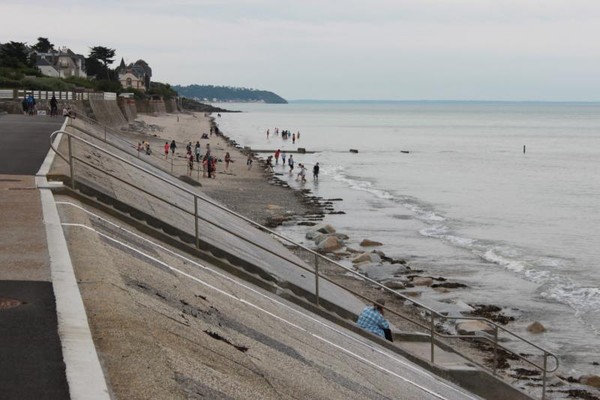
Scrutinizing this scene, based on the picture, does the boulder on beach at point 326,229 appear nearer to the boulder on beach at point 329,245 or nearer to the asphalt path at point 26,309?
the boulder on beach at point 329,245

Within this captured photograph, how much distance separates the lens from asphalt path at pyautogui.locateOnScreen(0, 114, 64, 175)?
17.2 metres

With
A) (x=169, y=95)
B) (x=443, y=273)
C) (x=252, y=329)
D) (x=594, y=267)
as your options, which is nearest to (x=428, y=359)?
(x=252, y=329)

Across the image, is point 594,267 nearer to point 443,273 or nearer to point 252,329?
point 443,273

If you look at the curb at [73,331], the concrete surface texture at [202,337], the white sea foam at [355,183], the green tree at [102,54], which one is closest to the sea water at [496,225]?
the white sea foam at [355,183]

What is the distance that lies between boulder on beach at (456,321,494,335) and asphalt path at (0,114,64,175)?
960cm

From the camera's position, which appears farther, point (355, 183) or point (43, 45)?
point (43, 45)

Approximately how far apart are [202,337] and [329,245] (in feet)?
74.4

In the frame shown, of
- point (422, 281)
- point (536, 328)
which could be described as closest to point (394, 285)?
point (422, 281)

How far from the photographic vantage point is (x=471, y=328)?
19578 mm

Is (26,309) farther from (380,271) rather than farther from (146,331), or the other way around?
(380,271)

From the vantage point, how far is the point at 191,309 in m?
9.14

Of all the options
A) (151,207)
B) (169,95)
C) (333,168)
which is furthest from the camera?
(169,95)

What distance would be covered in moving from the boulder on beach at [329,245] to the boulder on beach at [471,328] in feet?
35.8

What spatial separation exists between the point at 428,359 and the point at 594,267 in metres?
17.9
